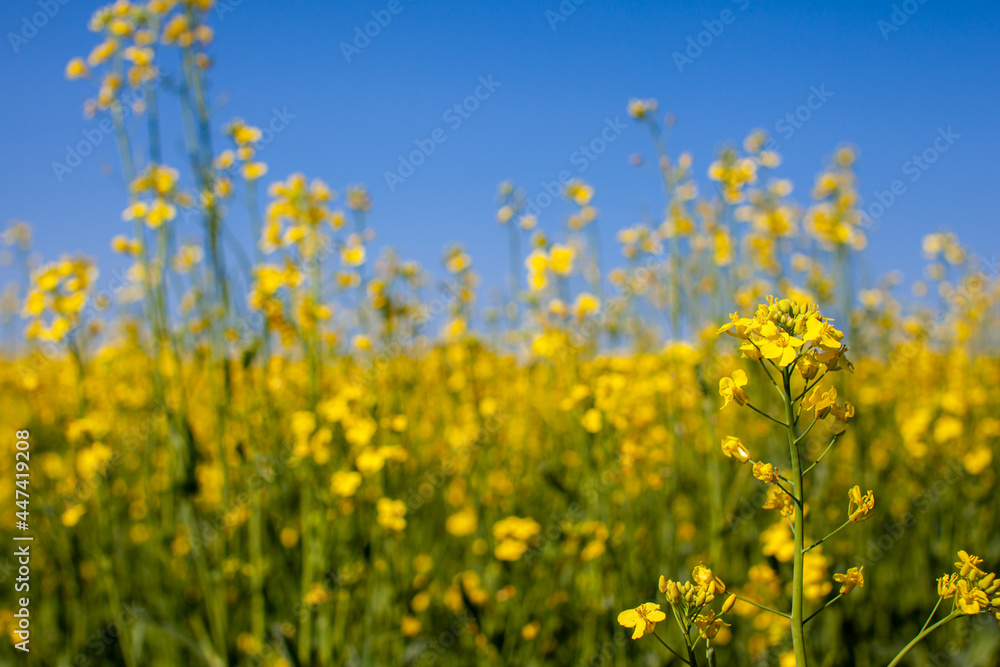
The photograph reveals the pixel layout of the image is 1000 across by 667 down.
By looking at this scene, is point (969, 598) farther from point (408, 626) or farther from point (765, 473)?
point (408, 626)

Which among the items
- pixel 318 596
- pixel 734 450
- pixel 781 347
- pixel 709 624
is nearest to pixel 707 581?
pixel 709 624

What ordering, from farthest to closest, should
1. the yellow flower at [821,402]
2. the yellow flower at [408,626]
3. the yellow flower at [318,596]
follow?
the yellow flower at [408,626] < the yellow flower at [318,596] < the yellow flower at [821,402]

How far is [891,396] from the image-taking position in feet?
13.5

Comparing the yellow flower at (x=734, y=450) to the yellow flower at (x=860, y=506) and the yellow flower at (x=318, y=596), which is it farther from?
the yellow flower at (x=318, y=596)

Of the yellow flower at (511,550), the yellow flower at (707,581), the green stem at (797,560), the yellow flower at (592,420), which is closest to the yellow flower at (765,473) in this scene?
the green stem at (797,560)

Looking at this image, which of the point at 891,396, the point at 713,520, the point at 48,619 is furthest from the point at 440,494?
the point at 891,396

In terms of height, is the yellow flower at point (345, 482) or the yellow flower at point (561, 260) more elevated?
the yellow flower at point (561, 260)

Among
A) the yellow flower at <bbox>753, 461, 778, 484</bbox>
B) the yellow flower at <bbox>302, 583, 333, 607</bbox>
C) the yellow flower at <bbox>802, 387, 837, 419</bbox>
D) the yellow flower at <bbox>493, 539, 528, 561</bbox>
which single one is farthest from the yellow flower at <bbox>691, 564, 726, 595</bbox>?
the yellow flower at <bbox>493, 539, 528, 561</bbox>

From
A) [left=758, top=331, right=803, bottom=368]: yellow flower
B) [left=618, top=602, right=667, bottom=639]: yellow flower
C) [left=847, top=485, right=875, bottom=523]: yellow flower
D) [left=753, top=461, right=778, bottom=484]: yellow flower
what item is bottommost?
[left=618, top=602, right=667, bottom=639]: yellow flower

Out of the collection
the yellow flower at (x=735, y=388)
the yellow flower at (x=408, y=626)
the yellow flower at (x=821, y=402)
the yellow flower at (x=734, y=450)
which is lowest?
the yellow flower at (x=408, y=626)

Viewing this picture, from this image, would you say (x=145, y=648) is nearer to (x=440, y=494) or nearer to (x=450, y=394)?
(x=440, y=494)

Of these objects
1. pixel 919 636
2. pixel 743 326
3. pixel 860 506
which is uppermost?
pixel 743 326

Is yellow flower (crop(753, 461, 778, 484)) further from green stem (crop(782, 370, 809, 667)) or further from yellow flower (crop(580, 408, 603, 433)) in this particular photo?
yellow flower (crop(580, 408, 603, 433))

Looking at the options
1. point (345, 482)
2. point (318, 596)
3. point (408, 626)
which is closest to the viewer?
point (318, 596)
